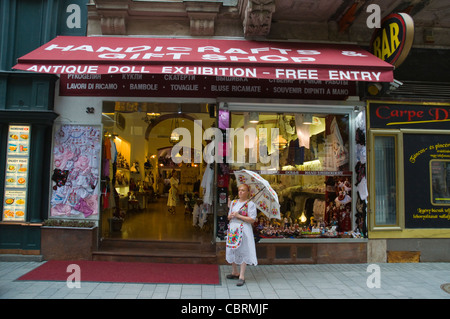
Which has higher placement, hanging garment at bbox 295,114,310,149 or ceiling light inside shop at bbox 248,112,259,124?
ceiling light inside shop at bbox 248,112,259,124

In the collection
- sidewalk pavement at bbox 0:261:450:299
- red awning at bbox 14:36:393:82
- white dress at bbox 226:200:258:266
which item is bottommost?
sidewalk pavement at bbox 0:261:450:299

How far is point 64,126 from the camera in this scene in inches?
275

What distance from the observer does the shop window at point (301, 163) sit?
7.13 metres

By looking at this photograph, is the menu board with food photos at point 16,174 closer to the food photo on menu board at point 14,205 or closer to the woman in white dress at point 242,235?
the food photo on menu board at point 14,205

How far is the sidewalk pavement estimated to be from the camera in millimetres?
4902

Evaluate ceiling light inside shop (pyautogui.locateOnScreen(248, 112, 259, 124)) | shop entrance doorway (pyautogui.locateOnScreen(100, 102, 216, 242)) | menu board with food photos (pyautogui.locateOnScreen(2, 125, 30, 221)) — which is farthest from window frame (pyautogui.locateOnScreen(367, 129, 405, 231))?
menu board with food photos (pyautogui.locateOnScreen(2, 125, 30, 221))

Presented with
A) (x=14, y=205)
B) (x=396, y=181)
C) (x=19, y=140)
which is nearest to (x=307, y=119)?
(x=396, y=181)

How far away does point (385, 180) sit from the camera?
7.13 meters

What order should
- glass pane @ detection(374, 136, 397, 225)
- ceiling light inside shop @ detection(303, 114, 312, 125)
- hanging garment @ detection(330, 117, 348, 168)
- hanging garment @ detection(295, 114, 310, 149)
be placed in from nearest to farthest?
glass pane @ detection(374, 136, 397, 225), hanging garment @ detection(330, 117, 348, 168), ceiling light inside shop @ detection(303, 114, 312, 125), hanging garment @ detection(295, 114, 310, 149)

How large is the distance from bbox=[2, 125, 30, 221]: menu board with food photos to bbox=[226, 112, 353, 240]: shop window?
14.3ft

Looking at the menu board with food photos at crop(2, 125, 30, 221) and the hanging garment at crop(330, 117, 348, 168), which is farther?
the hanging garment at crop(330, 117, 348, 168)

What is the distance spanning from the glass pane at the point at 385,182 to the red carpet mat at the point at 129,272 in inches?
150

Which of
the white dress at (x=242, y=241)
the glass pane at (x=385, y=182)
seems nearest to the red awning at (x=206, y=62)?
the glass pane at (x=385, y=182)

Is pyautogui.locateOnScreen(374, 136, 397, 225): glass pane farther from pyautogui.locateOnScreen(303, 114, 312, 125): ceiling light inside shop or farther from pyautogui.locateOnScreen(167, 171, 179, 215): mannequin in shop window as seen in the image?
pyautogui.locateOnScreen(167, 171, 179, 215): mannequin in shop window
